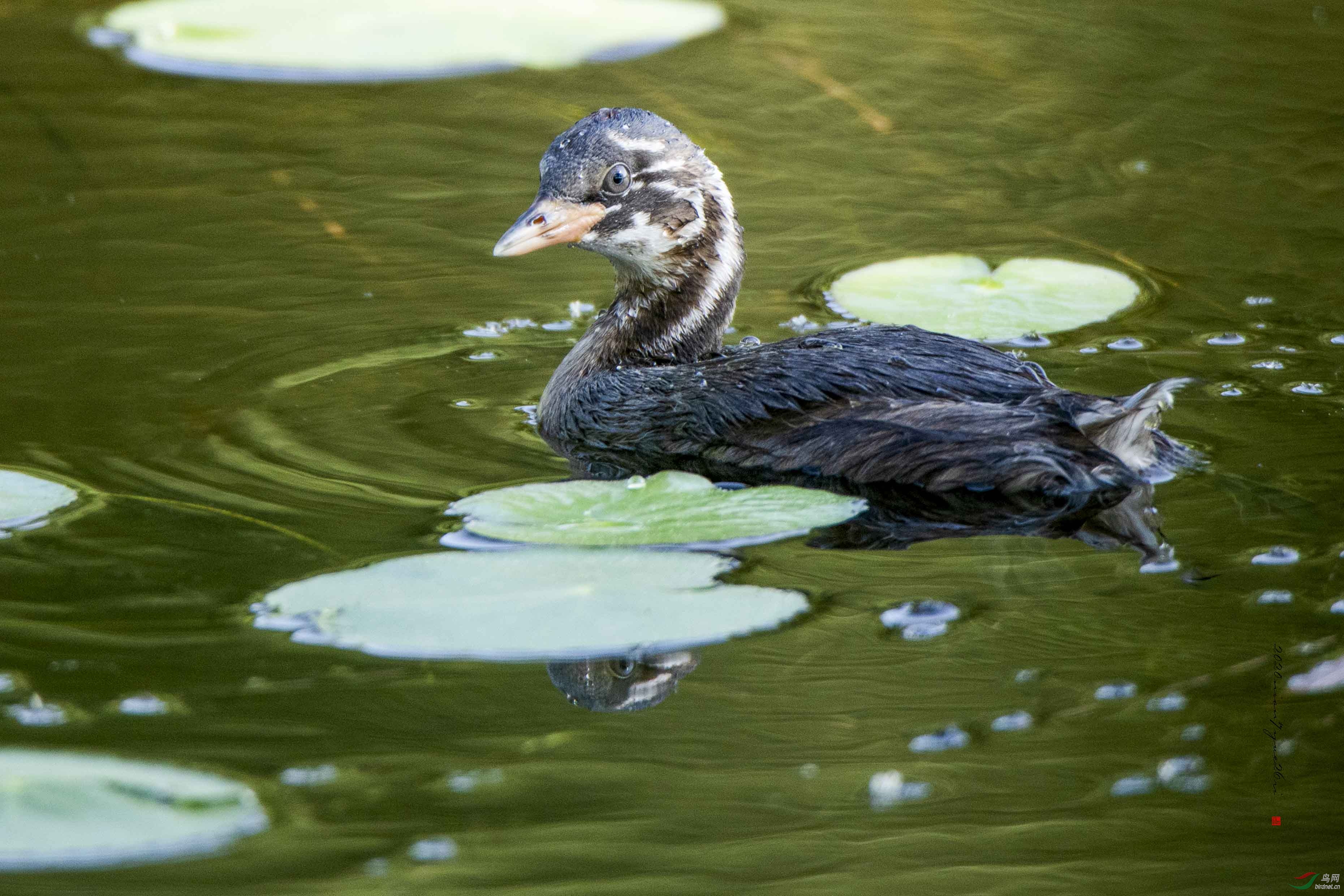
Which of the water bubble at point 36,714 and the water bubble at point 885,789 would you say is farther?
the water bubble at point 36,714

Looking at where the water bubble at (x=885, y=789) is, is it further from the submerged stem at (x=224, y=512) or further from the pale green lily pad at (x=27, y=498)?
the pale green lily pad at (x=27, y=498)

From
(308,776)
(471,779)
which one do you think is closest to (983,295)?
(471,779)

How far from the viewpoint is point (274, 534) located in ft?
15.4

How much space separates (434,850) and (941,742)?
1.11 m

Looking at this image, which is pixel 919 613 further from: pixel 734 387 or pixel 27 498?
pixel 27 498

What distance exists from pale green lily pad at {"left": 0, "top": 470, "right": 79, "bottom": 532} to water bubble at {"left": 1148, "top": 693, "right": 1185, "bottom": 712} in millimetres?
3074

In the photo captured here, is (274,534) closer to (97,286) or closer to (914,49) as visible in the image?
(97,286)

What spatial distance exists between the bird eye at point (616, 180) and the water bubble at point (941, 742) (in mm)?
2852

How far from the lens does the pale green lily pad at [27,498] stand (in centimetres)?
470

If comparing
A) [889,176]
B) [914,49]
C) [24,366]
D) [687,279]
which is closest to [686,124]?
[889,176]

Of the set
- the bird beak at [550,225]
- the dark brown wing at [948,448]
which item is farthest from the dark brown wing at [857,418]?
the bird beak at [550,225]

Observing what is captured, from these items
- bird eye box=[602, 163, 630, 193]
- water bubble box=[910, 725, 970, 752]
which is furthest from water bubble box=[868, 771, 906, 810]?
bird eye box=[602, 163, 630, 193]

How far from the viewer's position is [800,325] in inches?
263

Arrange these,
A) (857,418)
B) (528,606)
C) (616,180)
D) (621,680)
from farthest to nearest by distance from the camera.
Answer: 1. (616,180)
2. (857,418)
3. (528,606)
4. (621,680)
